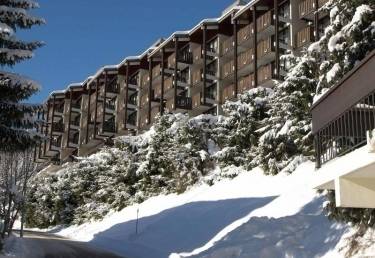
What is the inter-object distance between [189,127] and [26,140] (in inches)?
663

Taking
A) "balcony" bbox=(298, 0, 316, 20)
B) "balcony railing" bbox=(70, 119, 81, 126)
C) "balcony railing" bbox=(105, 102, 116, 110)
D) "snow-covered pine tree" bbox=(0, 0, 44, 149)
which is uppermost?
"balcony" bbox=(298, 0, 316, 20)

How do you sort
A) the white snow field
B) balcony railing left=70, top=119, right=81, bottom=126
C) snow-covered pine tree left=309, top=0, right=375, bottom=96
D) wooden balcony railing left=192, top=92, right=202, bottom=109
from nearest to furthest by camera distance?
snow-covered pine tree left=309, top=0, right=375, bottom=96, the white snow field, wooden balcony railing left=192, top=92, right=202, bottom=109, balcony railing left=70, top=119, right=81, bottom=126

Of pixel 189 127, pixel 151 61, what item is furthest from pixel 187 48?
pixel 189 127

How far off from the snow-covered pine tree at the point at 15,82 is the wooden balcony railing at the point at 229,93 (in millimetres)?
25832

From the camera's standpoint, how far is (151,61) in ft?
179

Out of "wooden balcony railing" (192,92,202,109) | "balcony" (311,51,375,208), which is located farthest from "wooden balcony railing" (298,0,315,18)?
"balcony" (311,51,375,208)

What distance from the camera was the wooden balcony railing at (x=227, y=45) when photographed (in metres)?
45.4

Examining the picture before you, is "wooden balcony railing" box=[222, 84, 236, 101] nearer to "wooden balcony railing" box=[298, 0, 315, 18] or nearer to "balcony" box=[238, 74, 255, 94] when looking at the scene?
"balcony" box=[238, 74, 255, 94]

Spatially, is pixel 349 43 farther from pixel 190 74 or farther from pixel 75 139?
pixel 75 139

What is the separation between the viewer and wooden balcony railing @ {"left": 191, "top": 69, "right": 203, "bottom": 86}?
4768 cm

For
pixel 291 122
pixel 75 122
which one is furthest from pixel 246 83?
pixel 75 122

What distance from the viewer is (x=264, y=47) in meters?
39.3

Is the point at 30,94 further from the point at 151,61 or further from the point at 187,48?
the point at 151,61

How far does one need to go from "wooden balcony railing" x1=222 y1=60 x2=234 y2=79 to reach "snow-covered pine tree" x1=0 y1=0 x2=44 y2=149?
27.5m
